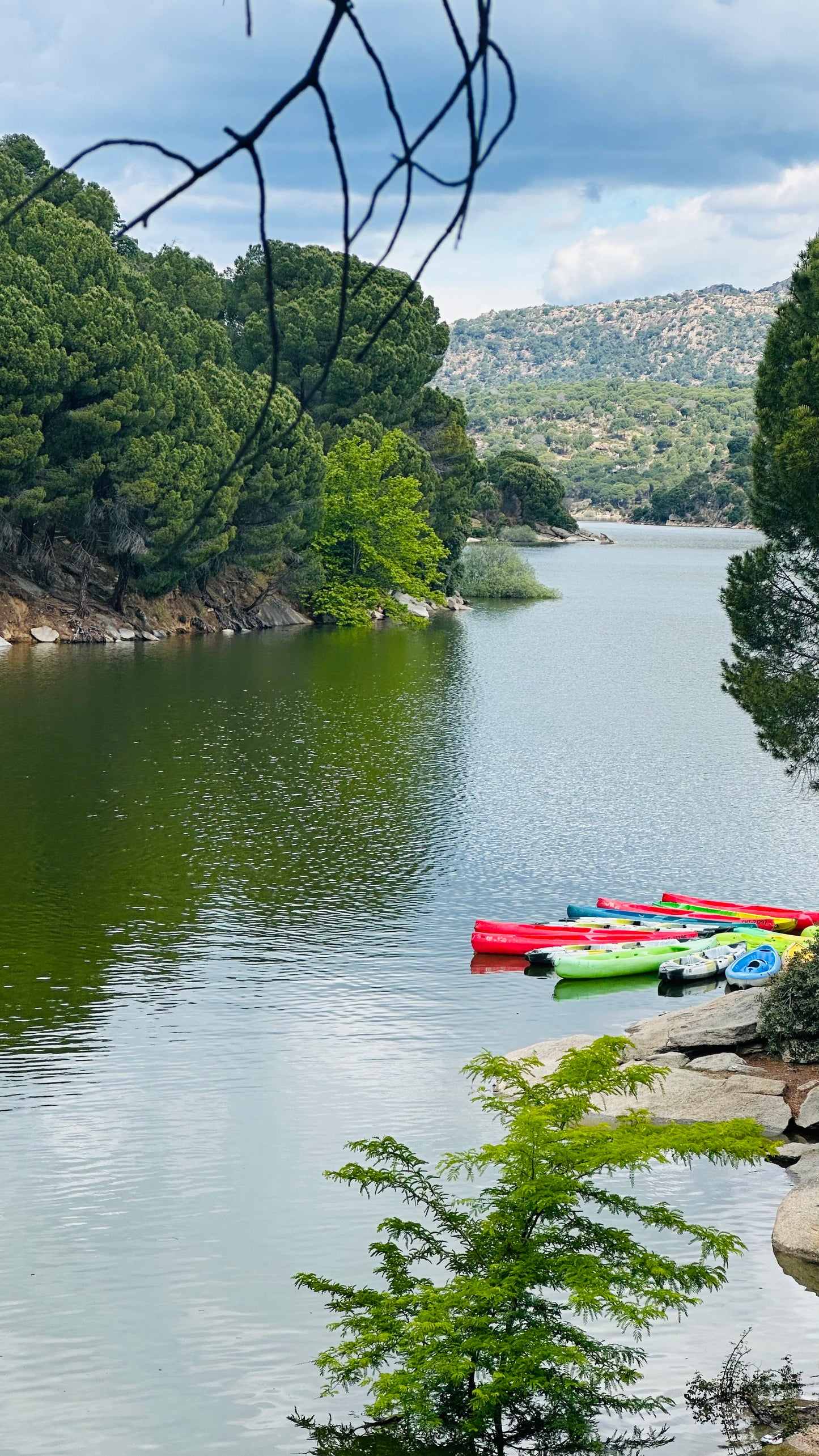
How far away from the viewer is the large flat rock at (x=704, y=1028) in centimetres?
1503

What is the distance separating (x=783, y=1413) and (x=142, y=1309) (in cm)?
433

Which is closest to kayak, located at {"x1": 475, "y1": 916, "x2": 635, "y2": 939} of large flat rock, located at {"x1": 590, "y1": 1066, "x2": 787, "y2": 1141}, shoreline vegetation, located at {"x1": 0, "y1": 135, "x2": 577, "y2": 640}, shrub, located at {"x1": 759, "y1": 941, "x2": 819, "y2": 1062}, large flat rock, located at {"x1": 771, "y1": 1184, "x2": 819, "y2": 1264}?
shrub, located at {"x1": 759, "y1": 941, "x2": 819, "y2": 1062}

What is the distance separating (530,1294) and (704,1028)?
285 inches

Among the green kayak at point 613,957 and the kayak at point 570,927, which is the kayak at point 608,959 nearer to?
the green kayak at point 613,957

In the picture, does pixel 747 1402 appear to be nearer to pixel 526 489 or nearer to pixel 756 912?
pixel 756 912

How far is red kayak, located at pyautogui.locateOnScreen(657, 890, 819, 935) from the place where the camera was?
1942 centimetres

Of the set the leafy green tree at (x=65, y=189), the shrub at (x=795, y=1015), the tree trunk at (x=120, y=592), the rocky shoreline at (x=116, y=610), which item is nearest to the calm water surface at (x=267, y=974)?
the shrub at (x=795, y=1015)

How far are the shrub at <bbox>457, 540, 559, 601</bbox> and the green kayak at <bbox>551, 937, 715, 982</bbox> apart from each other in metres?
54.7

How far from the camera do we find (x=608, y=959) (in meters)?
18.7

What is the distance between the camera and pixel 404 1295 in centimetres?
821

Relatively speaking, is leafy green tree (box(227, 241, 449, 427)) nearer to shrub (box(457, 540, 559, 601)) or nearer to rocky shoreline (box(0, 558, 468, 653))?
rocky shoreline (box(0, 558, 468, 653))

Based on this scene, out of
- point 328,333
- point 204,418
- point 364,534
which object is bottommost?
point 364,534

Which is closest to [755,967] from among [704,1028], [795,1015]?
[704,1028]

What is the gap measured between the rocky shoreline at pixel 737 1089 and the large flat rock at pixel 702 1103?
0.01 m
